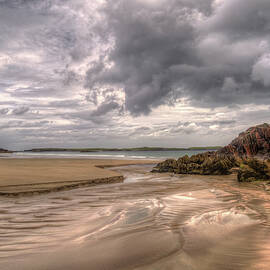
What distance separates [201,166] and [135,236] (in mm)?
11226

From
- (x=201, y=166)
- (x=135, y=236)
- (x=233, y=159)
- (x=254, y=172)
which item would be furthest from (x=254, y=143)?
(x=135, y=236)

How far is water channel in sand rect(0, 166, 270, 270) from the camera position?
2059 millimetres

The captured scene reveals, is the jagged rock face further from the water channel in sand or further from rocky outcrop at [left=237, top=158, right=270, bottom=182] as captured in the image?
the water channel in sand

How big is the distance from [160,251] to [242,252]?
0.98 m

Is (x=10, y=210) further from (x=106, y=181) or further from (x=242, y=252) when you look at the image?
(x=106, y=181)

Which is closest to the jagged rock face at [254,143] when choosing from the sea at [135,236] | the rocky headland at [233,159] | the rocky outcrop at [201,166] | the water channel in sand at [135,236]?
the rocky headland at [233,159]

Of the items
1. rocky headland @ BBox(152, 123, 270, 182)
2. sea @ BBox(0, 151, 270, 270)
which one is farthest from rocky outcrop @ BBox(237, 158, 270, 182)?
sea @ BBox(0, 151, 270, 270)

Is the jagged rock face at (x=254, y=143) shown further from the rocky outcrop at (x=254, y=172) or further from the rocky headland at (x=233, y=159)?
the rocky outcrop at (x=254, y=172)

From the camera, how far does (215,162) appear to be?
12758 millimetres

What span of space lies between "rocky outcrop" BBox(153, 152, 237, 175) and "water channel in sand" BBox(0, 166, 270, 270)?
26.9 feet

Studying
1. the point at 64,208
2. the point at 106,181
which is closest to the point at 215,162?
the point at 106,181

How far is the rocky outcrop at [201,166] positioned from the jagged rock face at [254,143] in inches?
47.0

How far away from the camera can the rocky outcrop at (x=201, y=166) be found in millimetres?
12539

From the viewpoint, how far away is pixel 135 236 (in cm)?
274
